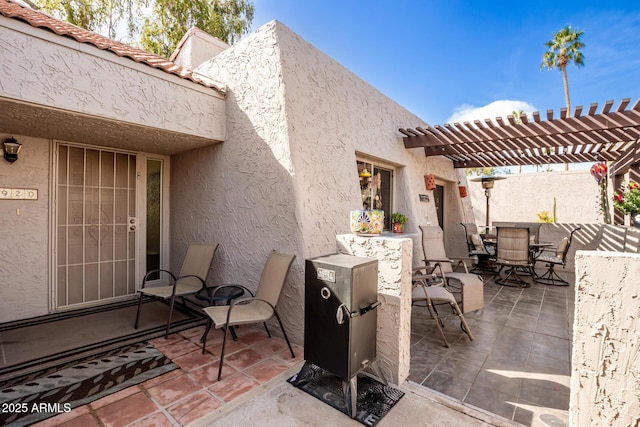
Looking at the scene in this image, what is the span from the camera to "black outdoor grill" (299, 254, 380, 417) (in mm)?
2564

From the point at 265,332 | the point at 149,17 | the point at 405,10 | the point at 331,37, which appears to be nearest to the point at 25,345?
the point at 265,332

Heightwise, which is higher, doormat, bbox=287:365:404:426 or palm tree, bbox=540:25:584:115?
palm tree, bbox=540:25:584:115

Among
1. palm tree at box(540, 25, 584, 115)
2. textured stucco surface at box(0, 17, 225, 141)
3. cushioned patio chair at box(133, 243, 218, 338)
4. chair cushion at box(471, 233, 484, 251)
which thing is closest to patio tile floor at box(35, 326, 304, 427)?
cushioned patio chair at box(133, 243, 218, 338)

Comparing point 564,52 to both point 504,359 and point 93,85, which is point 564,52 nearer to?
point 504,359

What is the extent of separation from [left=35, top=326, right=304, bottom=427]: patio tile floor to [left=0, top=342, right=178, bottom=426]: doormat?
12 cm

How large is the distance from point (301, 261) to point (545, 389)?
300 cm

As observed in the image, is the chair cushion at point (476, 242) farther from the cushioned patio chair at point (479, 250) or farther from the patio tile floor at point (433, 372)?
the patio tile floor at point (433, 372)

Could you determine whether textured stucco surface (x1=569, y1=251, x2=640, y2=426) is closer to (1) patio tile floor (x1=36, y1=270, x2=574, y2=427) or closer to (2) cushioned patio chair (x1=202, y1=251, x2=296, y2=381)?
(1) patio tile floor (x1=36, y1=270, x2=574, y2=427)

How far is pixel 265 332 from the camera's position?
14.3 ft

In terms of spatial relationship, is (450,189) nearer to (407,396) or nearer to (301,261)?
(301,261)

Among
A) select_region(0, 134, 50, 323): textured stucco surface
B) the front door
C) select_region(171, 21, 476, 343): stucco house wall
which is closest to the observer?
select_region(171, 21, 476, 343): stucco house wall

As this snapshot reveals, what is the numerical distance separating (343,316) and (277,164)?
255 cm

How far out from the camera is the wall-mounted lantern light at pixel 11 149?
14.4 feet

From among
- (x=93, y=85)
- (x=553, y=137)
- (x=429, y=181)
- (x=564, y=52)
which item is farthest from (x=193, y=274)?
(x=564, y=52)
